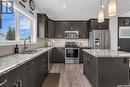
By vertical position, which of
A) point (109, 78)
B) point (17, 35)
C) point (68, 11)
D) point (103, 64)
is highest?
point (68, 11)

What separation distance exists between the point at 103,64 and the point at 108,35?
4.44 metres

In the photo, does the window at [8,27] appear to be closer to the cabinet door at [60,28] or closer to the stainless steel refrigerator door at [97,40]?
the stainless steel refrigerator door at [97,40]

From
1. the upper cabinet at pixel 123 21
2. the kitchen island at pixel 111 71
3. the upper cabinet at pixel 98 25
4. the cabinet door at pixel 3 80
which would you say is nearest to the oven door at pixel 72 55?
the upper cabinet at pixel 98 25

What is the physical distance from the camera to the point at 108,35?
768 cm

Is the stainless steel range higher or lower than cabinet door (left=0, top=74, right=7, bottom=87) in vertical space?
lower

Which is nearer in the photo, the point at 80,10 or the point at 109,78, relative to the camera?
the point at 109,78

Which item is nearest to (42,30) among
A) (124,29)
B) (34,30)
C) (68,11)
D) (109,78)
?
(34,30)

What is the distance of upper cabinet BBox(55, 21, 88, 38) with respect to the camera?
351 inches

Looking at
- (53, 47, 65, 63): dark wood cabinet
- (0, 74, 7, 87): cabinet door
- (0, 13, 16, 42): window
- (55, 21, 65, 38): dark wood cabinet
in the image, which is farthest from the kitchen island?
(55, 21, 65, 38): dark wood cabinet

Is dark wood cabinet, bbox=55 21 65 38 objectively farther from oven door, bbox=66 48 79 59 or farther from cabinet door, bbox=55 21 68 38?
oven door, bbox=66 48 79 59

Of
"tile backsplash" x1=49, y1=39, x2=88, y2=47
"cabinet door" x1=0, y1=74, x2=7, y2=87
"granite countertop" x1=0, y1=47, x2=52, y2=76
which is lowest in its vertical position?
"cabinet door" x1=0, y1=74, x2=7, y2=87

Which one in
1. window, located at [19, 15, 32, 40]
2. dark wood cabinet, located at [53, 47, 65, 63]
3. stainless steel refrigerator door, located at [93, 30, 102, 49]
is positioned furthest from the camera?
dark wood cabinet, located at [53, 47, 65, 63]

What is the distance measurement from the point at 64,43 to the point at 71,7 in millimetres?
2969

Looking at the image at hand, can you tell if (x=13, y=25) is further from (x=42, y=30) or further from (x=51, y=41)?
(x=51, y=41)
